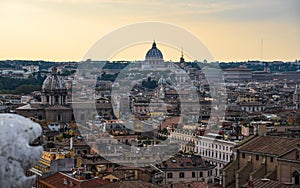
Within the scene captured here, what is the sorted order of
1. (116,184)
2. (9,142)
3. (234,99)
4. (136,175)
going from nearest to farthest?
(9,142) → (116,184) → (136,175) → (234,99)

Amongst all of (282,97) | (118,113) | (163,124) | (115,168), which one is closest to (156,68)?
(282,97)

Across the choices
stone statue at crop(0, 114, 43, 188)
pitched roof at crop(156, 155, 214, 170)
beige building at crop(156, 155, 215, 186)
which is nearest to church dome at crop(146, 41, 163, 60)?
pitched roof at crop(156, 155, 214, 170)

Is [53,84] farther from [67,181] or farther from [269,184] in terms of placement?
[269,184]

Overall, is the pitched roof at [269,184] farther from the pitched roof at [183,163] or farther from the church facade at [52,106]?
the church facade at [52,106]

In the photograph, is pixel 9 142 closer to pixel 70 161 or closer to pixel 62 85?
pixel 70 161

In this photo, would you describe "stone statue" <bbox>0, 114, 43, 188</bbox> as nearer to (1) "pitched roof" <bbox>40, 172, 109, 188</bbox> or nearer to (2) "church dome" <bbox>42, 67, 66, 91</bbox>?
(1) "pitched roof" <bbox>40, 172, 109, 188</bbox>

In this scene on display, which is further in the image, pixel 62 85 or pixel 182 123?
pixel 62 85
